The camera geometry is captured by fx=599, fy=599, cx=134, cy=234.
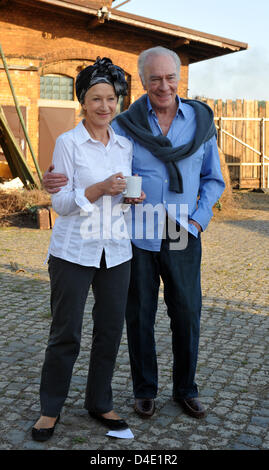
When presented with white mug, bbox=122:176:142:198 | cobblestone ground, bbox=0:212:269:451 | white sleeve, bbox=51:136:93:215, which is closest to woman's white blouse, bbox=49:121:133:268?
white sleeve, bbox=51:136:93:215

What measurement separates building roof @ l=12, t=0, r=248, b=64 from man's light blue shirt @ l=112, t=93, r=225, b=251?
1343cm

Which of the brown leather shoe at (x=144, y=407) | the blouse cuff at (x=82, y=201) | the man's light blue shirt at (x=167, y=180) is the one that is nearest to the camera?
the blouse cuff at (x=82, y=201)

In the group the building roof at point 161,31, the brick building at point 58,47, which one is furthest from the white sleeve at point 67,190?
the building roof at point 161,31

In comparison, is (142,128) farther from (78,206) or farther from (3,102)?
(3,102)

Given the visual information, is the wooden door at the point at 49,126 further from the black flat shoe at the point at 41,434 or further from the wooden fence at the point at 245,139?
the black flat shoe at the point at 41,434

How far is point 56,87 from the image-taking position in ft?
56.4

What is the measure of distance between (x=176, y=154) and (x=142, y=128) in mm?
239

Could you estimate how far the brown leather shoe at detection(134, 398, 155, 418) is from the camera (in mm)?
3510

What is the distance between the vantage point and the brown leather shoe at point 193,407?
3.54 metres

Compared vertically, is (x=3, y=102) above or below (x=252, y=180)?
above

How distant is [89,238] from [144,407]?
1159 millimetres

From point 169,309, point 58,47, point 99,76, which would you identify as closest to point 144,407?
point 169,309

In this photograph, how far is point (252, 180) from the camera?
20.7 metres
